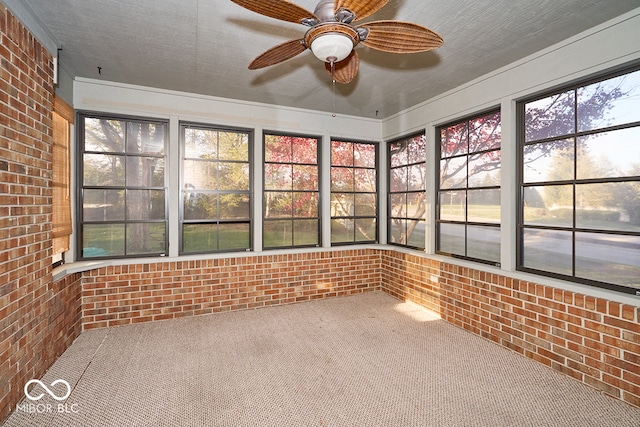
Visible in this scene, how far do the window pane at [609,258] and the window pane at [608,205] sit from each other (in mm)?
88

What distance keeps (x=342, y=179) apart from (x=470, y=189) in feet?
6.12

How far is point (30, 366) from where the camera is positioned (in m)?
2.30

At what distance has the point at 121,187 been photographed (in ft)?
11.8

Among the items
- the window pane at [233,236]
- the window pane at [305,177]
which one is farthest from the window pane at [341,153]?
the window pane at [233,236]

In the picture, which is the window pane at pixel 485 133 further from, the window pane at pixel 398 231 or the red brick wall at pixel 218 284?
the red brick wall at pixel 218 284

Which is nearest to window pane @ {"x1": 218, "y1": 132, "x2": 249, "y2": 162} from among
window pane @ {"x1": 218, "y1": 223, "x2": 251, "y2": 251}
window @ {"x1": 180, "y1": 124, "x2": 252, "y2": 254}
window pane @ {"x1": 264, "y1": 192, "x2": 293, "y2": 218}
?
window @ {"x1": 180, "y1": 124, "x2": 252, "y2": 254}

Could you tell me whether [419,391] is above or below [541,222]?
below

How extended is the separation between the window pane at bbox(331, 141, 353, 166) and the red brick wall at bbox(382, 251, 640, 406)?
6.39 ft

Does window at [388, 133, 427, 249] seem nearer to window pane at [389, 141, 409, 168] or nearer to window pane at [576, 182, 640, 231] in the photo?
window pane at [389, 141, 409, 168]

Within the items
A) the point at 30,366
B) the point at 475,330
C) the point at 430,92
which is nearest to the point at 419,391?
the point at 475,330

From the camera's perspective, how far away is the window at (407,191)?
427 cm

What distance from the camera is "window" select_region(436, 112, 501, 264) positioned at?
329 centimetres

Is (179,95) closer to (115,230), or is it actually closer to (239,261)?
(115,230)

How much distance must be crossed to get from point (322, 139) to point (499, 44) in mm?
2483
